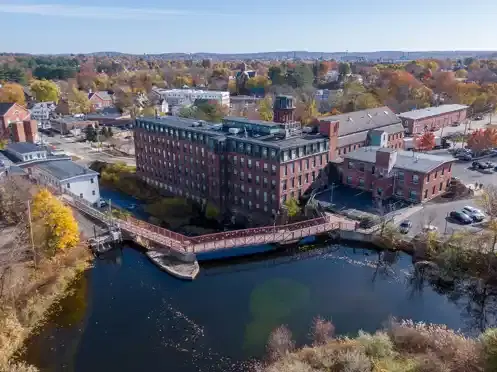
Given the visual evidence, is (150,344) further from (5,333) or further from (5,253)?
(5,253)

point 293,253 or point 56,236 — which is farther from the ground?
point 56,236

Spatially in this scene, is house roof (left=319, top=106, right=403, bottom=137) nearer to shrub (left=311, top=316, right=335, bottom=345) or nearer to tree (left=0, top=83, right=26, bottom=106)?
shrub (left=311, top=316, right=335, bottom=345)

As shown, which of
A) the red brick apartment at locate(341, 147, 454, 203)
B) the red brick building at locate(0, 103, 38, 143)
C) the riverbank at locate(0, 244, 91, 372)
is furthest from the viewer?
the red brick building at locate(0, 103, 38, 143)

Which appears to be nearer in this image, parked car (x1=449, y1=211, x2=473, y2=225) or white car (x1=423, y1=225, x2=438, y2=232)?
white car (x1=423, y1=225, x2=438, y2=232)

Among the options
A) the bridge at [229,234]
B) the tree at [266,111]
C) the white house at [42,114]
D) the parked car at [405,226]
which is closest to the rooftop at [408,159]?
the parked car at [405,226]

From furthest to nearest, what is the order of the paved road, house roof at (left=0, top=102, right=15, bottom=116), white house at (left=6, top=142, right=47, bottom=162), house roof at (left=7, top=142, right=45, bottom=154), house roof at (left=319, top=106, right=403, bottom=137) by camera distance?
house roof at (left=0, top=102, right=15, bottom=116), house roof at (left=7, top=142, right=45, bottom=154), white house at (left=6, top=142, right=47, bottom=162), house roof at (left=319, top=106, right=403, bottom=137), the paved road

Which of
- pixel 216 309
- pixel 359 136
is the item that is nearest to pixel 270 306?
pixel 216 309

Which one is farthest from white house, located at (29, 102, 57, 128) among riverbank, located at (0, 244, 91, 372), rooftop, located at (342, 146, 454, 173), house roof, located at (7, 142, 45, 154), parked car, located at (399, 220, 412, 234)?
parked car, located at (399, 220, 412, 234)

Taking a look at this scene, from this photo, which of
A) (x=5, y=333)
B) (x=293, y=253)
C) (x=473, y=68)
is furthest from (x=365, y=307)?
(x=473, y=68)
